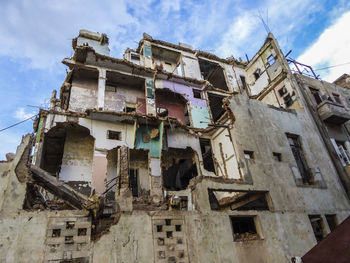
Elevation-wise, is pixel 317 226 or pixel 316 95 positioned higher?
pixel 316 95

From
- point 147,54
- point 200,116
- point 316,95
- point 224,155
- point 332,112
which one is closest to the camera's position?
point 224,155

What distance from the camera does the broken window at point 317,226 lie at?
13.4 meters

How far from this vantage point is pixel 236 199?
44.7 feet

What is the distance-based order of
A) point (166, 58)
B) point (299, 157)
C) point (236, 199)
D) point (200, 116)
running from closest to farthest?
point (236, 199)
point (299, 157)
point (200, 116)
point (166, 58)

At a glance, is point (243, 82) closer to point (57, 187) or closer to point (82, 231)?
point (57, 187)

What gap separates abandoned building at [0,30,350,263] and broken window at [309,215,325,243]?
0.19 feet

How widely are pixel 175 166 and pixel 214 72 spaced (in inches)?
568

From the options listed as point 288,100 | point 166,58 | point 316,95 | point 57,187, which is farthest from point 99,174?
point 316,95

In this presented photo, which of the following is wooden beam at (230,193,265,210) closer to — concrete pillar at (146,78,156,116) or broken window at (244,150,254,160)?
broken window at (244,150,254,160)

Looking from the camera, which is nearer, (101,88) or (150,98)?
(101,88)

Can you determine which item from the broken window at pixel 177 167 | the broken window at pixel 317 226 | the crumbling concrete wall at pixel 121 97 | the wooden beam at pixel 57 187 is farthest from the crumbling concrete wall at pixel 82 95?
the broken window at pixel 317 226

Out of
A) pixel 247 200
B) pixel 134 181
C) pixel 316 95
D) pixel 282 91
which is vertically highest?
pixel 282 91

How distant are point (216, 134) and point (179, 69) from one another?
35.4 ft

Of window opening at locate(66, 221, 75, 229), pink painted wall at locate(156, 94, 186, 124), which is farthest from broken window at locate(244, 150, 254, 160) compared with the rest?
window opening at locate(66, 221, 75, 229)
